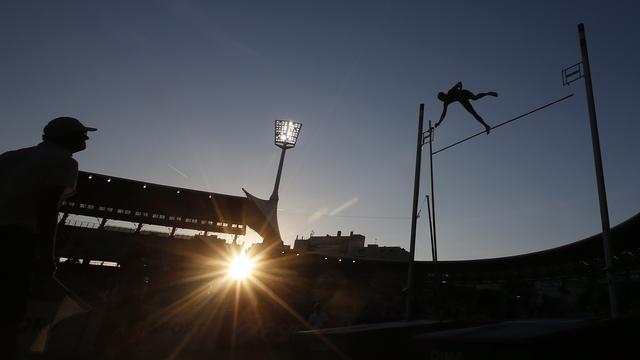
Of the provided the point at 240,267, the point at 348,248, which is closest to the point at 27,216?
the point at 240,267

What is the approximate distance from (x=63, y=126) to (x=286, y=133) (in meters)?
29.4

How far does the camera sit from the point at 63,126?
2291 millimetres

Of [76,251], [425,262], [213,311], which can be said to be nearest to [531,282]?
[425,262]

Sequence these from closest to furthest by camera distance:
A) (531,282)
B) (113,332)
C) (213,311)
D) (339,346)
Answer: (339,346) → (113,332) → (213,311) → (531,282)

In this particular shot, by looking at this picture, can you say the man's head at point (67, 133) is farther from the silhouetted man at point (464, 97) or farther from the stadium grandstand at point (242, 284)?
the silhouetted man at point (464, 97)

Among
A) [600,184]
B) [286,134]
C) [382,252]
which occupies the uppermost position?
[286,134]

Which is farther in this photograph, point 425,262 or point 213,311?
point 425,262

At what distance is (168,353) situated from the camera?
36.2 feet

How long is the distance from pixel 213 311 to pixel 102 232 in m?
16.5

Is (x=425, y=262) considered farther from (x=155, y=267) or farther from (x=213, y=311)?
(x=155, y=267)

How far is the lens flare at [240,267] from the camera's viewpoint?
23156 millimetres

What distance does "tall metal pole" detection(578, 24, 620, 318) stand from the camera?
644 cm

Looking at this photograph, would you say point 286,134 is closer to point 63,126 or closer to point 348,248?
point 63,126

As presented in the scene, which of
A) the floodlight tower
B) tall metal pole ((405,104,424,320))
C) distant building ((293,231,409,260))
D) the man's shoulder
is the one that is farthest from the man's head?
distant building ((293,231,409,260))
